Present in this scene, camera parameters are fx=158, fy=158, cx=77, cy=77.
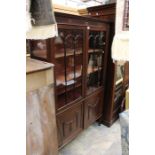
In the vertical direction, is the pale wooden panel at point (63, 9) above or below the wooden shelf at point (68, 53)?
above

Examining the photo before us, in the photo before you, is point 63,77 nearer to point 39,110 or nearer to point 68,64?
point 68,64

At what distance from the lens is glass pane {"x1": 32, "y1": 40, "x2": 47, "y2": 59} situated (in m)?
1.37

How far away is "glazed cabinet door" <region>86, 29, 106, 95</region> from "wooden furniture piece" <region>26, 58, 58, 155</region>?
965mm

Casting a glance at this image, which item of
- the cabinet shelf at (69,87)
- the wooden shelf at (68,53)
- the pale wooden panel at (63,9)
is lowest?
the cabinet shelf at (69,87)

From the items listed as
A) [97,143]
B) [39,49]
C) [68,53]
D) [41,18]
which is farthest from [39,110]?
[97,143]

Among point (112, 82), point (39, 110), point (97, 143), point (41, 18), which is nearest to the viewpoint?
point (41, 18)

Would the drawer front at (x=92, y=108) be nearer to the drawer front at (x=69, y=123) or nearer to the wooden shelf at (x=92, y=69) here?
the drawer front at (x=69, y=123)

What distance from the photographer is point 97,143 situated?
199cm

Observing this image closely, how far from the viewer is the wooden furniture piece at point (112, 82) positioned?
1.97 m

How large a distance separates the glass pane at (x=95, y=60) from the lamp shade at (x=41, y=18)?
1036 millimetres

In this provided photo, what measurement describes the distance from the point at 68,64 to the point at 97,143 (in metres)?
1.09

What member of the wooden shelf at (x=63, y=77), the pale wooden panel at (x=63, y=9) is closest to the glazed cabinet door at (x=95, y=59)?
the wooden shelf at (x=63, y=77)
